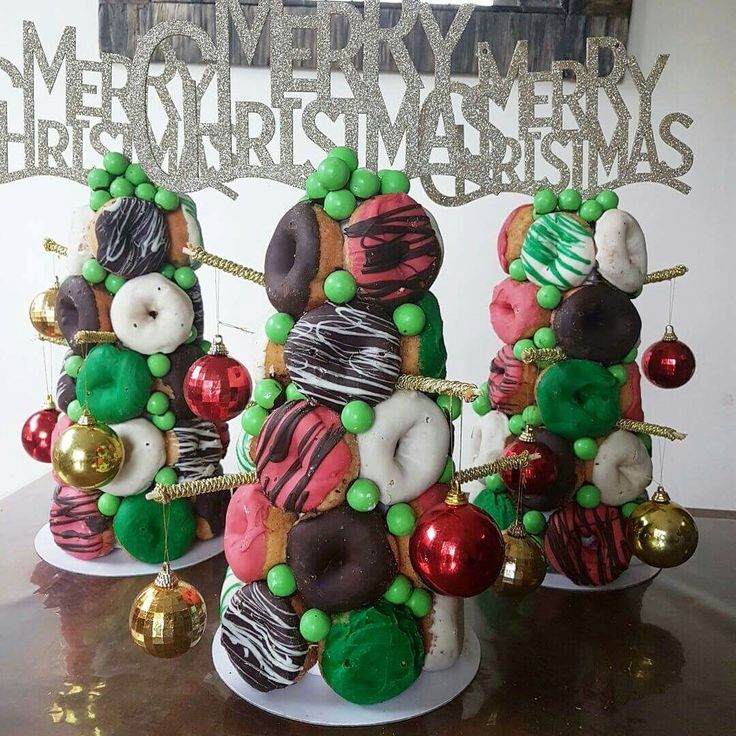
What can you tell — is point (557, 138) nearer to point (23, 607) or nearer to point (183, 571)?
point (183, 571)

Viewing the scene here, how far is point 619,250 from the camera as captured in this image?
Answer: 1.04 m

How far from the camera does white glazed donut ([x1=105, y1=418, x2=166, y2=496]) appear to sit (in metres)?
1.09

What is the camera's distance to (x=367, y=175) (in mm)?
760

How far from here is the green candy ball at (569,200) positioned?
1080 mm

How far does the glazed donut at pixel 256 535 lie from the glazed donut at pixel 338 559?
0.06 feet

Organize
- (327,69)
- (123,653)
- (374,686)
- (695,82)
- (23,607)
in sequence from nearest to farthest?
(374,686), (123,653), (23,607), (327,69), (695,82)

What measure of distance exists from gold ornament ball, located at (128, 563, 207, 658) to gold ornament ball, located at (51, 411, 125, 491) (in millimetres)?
276

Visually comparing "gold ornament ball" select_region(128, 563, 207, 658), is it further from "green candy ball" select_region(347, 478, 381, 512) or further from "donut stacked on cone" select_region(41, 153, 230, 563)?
"donut stacked on cone" select_region(41, 153, 230, 563)

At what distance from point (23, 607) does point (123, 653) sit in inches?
7.5

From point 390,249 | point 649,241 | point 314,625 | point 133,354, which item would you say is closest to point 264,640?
point 314,625

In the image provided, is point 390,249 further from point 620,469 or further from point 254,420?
point 620,469

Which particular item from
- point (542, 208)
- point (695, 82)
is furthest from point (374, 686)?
point (695, 82)

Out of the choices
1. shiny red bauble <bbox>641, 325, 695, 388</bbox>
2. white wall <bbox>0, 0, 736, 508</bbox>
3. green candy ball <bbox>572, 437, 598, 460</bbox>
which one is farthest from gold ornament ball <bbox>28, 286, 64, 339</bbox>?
shiny red bauble <bbox>641, 325, 695, 388</bbox>

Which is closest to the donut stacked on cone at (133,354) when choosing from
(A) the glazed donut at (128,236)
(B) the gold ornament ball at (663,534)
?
(A) the glazed donut at (128,236)
